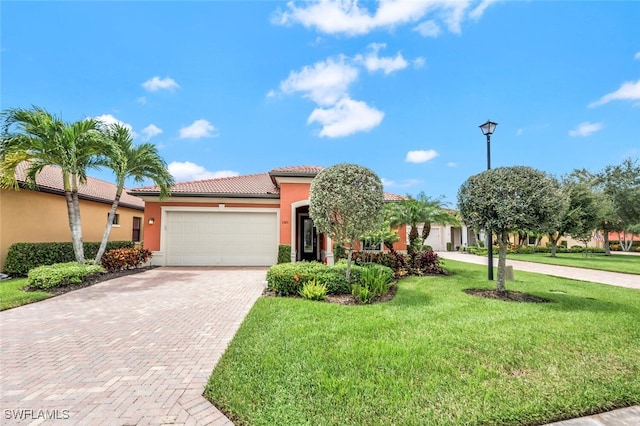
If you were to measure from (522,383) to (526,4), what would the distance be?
1068 cm

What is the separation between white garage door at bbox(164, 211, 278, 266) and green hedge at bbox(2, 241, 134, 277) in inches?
155

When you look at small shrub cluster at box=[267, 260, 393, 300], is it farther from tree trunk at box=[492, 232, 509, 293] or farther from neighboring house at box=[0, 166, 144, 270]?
neighboring house at box=[0, 166, 144, 270]

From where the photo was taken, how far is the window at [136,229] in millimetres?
19606

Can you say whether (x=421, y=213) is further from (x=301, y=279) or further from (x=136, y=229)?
(x=136, y=229)

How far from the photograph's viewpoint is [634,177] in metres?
26.8

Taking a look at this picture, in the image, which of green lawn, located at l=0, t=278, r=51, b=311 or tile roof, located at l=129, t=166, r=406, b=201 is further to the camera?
→ tile roof, located at l=129, t=166, r=406, b=201

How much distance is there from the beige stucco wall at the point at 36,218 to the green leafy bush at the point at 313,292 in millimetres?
11936

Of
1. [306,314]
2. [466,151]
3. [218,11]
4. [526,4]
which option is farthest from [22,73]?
[466,151]

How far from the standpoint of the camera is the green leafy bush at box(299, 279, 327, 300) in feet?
24.6

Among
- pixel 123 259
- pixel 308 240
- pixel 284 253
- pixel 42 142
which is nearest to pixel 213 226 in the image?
pixel 123 259

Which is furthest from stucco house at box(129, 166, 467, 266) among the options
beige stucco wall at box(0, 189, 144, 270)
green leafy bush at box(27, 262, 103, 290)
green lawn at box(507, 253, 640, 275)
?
green lawn at box(507, 253, 640, 275)

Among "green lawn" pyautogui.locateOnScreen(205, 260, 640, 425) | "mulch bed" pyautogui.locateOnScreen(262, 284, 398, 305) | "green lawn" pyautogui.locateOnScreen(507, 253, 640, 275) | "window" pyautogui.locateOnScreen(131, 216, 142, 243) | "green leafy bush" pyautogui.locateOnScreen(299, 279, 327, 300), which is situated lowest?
"green lawn" pyautogui.locateOnScreen(507, 253, 640, 275)

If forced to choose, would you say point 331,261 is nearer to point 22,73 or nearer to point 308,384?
point 308,384

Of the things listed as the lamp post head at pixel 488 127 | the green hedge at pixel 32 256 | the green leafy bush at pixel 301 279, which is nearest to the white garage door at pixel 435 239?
the lamp post head at pixel 488 127
